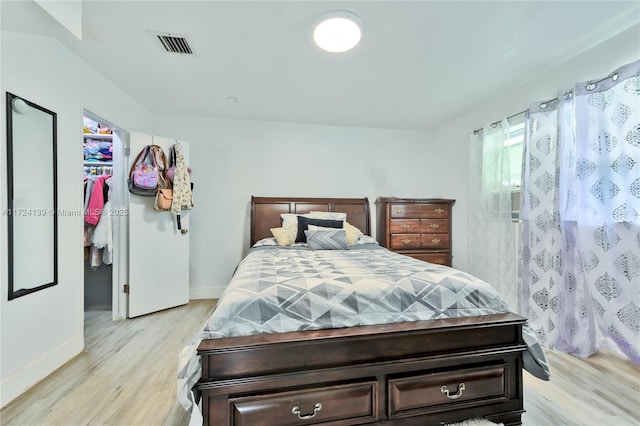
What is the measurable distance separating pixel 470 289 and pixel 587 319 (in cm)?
130

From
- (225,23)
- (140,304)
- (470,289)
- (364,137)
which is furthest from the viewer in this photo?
(364,137)

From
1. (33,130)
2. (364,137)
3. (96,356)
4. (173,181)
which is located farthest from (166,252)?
(364,137)

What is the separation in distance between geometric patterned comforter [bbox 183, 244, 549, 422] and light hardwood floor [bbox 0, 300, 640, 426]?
0.39m

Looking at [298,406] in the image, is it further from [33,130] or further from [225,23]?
[33,130]

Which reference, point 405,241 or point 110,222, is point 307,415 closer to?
point 405,241

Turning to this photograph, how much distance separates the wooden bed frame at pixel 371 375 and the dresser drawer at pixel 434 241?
211 centimetres

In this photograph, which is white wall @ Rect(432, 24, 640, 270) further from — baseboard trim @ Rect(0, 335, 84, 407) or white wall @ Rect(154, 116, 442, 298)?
baseboard trim @ Rect(0, 335, 84, 407)

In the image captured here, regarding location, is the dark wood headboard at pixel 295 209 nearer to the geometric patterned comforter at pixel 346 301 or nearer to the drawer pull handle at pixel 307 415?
the geometric patterned comforter at pixel 346 301

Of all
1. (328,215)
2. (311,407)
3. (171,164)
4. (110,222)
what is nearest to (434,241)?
(328,215)

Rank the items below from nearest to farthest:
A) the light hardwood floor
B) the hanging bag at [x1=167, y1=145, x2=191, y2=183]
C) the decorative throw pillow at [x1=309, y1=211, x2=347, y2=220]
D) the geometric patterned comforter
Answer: the geometric patterned comforter → the light hardwood floor → the hanging bag at [x1=167, y1=145, x2=191, y2=183] → the decorative throw pillow at [x1=309, y1=211, x2=347, y2=220]

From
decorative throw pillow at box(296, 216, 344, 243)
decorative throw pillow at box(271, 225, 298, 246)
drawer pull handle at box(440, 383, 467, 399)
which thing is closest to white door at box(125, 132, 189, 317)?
decorative throw pillow at box(271, 225, 298, 246)

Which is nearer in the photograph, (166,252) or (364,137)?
(166,252)

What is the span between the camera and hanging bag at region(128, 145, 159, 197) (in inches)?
108

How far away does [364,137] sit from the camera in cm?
397
